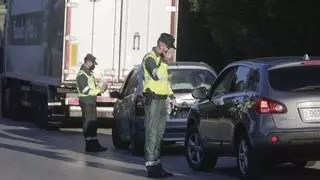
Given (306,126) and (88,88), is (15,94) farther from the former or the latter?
(306,126)

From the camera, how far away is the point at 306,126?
9664 mm

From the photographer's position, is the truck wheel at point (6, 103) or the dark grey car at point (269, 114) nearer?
the dark grey car at point (269, 114)

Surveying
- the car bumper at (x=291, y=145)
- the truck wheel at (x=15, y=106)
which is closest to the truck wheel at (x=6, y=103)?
the truck wheel at (x=15, y=106)

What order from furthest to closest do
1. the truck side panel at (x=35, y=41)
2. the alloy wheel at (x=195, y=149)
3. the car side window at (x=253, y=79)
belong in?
the truck side panel at (x=35, y=41) < the alloy wheel at (x=195, y=149) < the car side window at (x=253, y=79)

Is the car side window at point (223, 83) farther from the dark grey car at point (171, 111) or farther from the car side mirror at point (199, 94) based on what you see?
the dark grey car at point (171, 111)

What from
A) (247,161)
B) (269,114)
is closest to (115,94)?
(247,161)

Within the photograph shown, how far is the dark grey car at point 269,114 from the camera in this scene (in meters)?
9.66

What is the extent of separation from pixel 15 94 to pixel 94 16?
7.81m

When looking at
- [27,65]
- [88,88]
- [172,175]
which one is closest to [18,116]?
[27,65]

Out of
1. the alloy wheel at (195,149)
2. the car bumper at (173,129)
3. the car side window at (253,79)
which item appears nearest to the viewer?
the car side window at (253,79)

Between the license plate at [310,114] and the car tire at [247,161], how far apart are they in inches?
30.2

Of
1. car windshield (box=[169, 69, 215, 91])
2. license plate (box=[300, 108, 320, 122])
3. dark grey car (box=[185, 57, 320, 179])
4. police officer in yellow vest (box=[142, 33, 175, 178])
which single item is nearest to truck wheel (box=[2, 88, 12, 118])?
car windshield (box=[169, 69, 215, 91])

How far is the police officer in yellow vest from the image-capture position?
11.2 metres

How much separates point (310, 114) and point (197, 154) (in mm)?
2829
